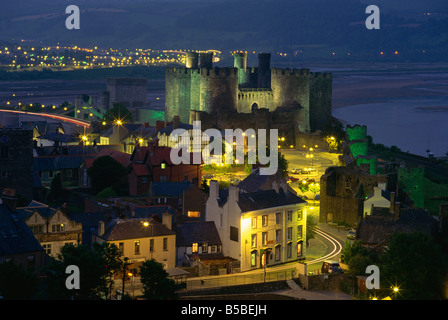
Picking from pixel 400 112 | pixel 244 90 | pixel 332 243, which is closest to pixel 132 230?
pixel 332 243

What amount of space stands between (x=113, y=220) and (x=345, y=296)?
9.77 meters

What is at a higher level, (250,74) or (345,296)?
(250,74)

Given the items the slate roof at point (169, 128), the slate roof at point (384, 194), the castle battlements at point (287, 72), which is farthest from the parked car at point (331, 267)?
the castle battlements at point (287, 72)

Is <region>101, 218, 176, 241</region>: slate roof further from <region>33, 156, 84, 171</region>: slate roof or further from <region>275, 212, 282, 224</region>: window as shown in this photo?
<region>33, 156, 84, 171</region>: slate roof

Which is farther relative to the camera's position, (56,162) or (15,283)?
(56,162)

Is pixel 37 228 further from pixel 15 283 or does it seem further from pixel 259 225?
pixel 259 225

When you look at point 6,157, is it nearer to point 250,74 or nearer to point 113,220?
point 113,220

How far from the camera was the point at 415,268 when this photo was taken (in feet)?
128

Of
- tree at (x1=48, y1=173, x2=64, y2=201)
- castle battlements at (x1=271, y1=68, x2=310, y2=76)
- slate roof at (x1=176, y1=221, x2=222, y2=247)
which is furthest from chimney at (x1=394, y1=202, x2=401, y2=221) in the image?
castle battlements at (x1=271, y1=68, x2=310, y2=76)

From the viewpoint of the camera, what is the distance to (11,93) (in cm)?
15950

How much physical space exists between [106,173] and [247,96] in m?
28.3

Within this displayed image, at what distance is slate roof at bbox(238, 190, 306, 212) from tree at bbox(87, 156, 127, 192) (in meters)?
13.8
